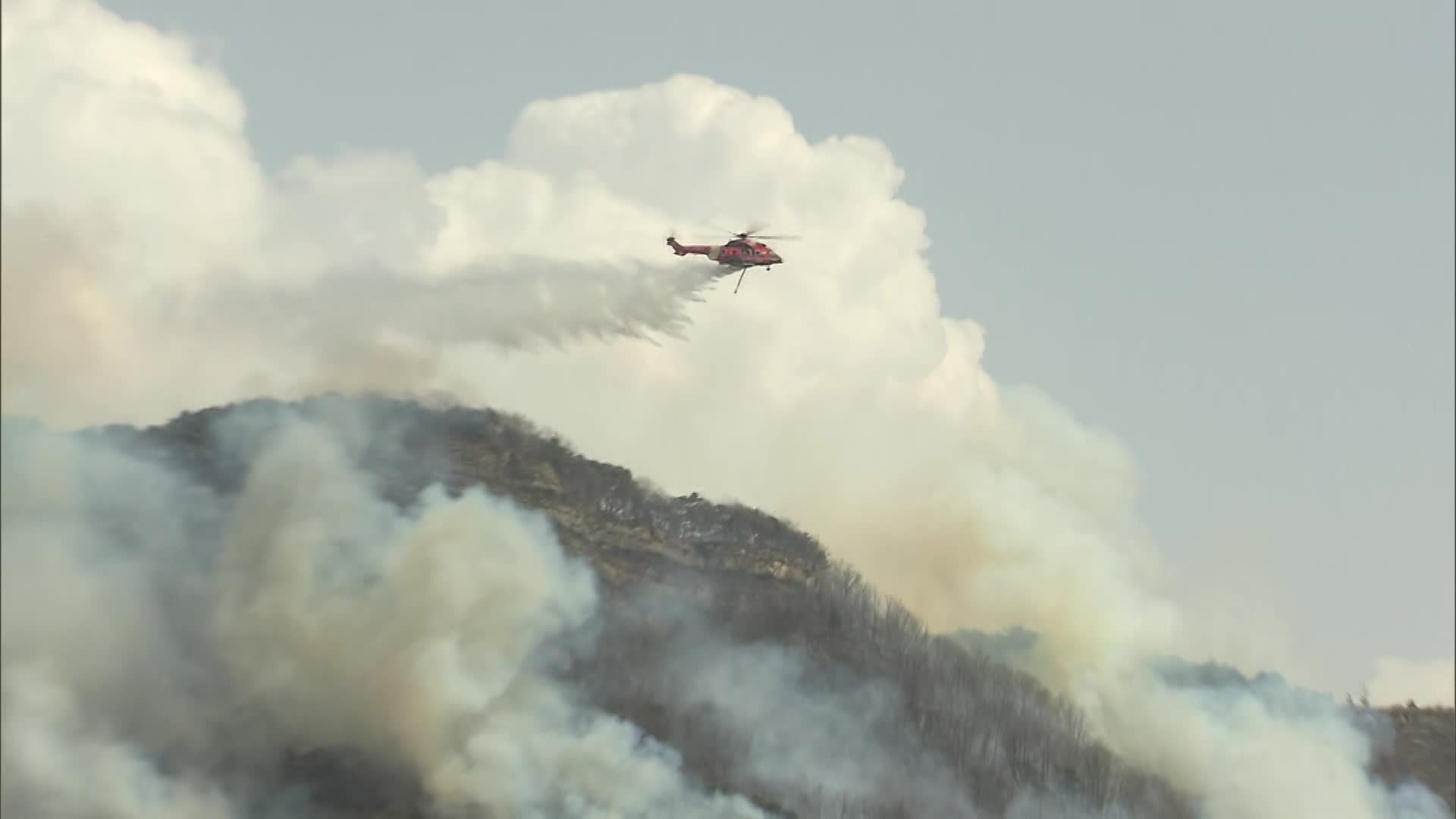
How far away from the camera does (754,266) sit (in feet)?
631

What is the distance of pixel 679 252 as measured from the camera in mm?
199625

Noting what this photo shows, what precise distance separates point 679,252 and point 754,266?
11.7 meters
